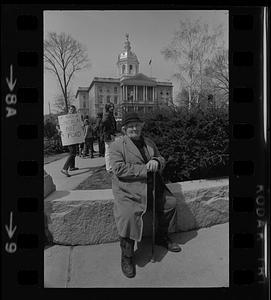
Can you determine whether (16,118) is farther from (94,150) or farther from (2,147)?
(94,150)

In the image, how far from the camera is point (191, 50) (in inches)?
105

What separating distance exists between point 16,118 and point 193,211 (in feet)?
7.30

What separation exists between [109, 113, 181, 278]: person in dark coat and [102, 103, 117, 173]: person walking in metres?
0.13

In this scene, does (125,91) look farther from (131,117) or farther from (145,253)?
(145,253)

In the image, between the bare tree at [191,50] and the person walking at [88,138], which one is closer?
the bare tree at [191,50]

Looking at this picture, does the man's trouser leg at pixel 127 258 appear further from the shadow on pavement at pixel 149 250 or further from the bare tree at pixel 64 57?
the bare tree at pixel 64 57

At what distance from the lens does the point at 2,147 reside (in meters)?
2.50

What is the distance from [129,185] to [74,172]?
0.65 m

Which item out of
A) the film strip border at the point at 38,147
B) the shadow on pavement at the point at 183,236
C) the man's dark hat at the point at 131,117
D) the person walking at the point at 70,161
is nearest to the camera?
the film strip border at the point at 38,147

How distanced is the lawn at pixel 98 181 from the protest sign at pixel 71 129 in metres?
0.42

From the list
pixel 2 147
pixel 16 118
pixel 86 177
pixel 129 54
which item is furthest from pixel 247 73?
pixel 2 147

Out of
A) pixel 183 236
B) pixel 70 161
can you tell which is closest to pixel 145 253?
pixel 183 236

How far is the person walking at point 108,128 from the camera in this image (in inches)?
108

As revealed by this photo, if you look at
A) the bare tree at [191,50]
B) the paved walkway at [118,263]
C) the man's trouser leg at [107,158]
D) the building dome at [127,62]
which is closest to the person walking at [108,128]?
the man's trouser leg at [107,158]
